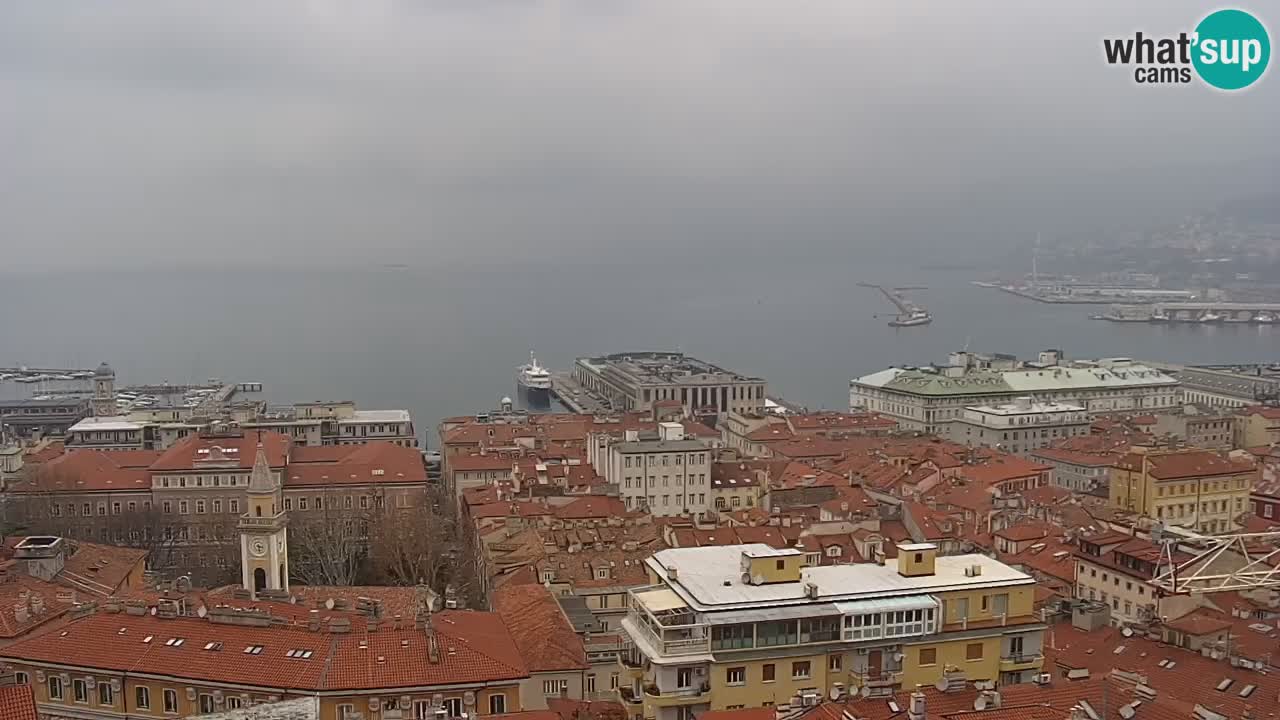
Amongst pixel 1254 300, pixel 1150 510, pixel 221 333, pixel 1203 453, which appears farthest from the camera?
pixel 1254 300

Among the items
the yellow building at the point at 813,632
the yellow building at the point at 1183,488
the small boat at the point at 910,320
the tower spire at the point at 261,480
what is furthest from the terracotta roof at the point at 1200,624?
the small boat at the point at 910,320

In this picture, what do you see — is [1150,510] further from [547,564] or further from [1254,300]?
[1254,300]

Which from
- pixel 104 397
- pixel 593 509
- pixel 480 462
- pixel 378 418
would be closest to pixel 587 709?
pixel 593 509

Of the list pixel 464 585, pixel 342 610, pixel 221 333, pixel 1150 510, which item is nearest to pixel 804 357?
pixel 221 333

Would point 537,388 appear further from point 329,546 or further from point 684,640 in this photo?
point 684,640

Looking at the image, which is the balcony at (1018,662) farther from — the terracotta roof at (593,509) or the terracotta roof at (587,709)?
the terracotta roof at (593,509)

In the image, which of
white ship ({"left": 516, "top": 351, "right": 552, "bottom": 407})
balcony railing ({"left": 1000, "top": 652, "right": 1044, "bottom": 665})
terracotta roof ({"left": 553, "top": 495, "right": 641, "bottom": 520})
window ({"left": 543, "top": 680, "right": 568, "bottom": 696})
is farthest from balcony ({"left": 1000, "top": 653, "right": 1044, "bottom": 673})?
white ship ({"left": 516, "top": 351, "right": 552, "bottom": 407})
